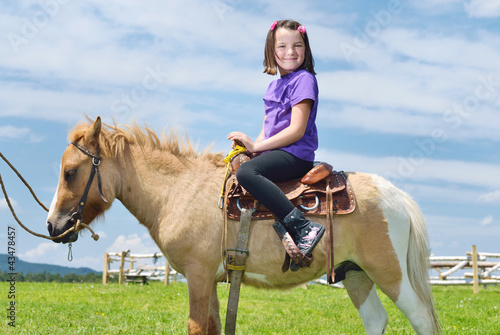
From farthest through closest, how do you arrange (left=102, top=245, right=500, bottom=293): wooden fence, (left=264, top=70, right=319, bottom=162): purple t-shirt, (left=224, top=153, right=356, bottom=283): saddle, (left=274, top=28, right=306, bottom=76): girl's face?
(left=102, top=245, right=500, bottom=293): wooden fence → (left=274, top=28, right=306, bottom=76): girl's face → (left=264, top=70, right=319, bottom=162): purple t-shirt → (left=224, top=153, right=356, bottom=283): saddle

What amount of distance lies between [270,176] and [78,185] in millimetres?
1939

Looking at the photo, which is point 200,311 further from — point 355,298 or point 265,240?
point 355,298

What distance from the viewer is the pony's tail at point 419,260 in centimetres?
466

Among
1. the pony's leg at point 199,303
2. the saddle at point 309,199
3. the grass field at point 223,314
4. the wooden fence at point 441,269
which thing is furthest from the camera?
the wooden fence at point 441,269

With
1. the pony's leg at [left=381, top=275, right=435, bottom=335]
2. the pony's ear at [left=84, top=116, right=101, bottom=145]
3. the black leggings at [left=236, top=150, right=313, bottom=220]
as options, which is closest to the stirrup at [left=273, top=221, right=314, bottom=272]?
the black leggings at [left=236, top=150, right=313, bottom=220]

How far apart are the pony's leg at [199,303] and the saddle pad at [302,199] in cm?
67

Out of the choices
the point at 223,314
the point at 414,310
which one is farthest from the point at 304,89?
the point at 223,314

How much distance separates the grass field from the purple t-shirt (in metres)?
4.34

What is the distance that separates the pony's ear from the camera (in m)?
4.63

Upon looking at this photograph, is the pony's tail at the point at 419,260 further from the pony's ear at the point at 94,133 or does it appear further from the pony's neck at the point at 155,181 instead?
the pony's ear at the point at 94,133

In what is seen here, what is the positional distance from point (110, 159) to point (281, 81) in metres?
1.94

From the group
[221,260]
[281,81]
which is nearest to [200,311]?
[221,260]

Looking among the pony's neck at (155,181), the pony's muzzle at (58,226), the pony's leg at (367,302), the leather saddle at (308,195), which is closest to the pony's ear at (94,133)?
the pony's neck at (155,181)

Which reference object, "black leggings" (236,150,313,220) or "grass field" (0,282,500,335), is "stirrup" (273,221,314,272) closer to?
"black leggings" (236,150,313,220)
